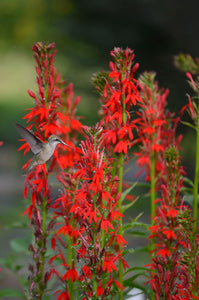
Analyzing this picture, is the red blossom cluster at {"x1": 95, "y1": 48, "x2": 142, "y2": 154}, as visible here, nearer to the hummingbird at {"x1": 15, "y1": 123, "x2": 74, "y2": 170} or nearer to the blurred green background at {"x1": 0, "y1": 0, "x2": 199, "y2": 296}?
the hummingbird at {"x1": 15, "y1": 123, "x2": 74, "y2": 170}

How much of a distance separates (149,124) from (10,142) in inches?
133

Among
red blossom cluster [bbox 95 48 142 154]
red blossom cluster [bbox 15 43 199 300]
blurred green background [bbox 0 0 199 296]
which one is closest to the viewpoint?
red blossom cluster [bbox 15 43 199 300]

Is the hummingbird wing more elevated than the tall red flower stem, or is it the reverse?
the tall red flower stem

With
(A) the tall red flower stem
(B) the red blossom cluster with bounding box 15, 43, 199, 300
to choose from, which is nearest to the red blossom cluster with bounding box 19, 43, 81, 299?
(B) the red blossom cluster with bounding box 15, 43, 199, 300

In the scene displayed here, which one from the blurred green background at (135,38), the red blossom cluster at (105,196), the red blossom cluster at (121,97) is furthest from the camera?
the blurred green background at (135,38)

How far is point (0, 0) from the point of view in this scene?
6207mm

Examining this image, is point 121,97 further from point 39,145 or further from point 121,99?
point 39,145

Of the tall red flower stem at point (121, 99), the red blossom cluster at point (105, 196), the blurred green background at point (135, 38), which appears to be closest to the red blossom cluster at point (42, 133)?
the red blossom cluster at point (105, 196)

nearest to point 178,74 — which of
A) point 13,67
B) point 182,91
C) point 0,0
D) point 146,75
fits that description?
point 182,91

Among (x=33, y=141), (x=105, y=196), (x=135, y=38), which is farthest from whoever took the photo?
(x=135, y=38)

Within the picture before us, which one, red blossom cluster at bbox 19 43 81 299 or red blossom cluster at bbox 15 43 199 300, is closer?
red blossom cluster at bbox 15 43 199 300

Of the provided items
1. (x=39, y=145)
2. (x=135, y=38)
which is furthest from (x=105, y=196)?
(x=135, y=38)

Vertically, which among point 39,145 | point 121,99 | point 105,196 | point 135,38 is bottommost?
point 105,196

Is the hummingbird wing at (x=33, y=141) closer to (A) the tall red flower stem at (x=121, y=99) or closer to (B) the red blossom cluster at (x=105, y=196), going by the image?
(B) the red blossom cluster at (x=105, y=196)
